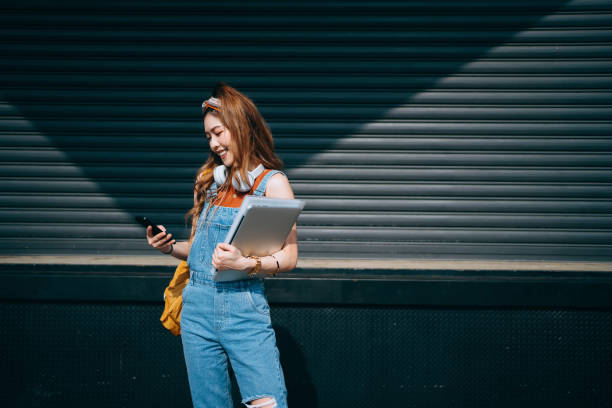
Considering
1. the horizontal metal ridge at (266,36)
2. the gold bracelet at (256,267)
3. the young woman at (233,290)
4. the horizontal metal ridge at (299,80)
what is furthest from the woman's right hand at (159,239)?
the horizontal metal ridge at (266,36)

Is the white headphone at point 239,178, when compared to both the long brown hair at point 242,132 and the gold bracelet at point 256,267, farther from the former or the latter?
the gold bracelet at point 256,267

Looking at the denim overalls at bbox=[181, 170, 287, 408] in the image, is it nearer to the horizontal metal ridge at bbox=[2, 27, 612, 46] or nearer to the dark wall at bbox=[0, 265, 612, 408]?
the dark wall at bbox=[0, 265, 612, 408]

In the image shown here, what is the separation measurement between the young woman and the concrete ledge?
1526mm

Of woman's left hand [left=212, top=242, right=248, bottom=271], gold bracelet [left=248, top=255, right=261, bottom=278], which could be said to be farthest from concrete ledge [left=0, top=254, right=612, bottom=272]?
woman's left hand [left=212, top=242, right=248, bottom=271]

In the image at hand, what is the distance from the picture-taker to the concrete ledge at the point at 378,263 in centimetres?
361

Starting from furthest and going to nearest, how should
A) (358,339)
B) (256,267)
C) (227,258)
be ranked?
(358,339), (256,267), (227,258)

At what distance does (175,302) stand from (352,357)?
1646 mm

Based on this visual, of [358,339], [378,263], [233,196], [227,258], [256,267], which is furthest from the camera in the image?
[378,263]

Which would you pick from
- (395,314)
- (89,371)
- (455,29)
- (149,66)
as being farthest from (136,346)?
(455,29)

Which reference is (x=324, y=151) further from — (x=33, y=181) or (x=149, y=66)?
(x=33, y=181)

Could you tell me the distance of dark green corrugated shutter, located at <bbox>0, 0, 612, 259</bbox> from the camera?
12.6ft

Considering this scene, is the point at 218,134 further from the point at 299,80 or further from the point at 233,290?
the point at 299,80

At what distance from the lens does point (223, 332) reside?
2.07 m

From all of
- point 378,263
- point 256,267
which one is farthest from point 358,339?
point 256,267
